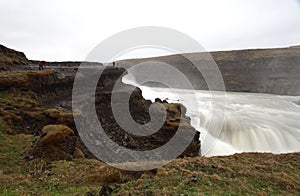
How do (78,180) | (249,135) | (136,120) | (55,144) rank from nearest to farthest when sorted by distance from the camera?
(78,180)
(55,144)
(136,120)
(249,135)

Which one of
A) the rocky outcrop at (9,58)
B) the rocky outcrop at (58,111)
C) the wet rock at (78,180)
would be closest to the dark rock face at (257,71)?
the rocky outcrop at (58,111)

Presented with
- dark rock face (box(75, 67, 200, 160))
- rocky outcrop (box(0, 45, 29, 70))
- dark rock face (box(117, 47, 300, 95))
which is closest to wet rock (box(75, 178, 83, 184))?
dark rock face (box(75, 67, 200, 160))

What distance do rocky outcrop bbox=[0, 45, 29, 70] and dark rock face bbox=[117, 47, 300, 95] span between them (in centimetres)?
5272

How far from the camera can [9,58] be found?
25.0m

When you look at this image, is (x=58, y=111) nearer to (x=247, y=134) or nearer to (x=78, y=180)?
(x=78, y=180)

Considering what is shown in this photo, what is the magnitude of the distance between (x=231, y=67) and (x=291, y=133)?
6603 centimetres

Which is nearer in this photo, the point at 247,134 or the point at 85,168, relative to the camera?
the point at 85,168

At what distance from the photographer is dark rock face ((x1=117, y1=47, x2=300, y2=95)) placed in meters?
65.9

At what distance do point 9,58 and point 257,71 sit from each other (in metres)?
73.9

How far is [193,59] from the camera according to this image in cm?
9031

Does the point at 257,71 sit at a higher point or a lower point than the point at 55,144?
higher

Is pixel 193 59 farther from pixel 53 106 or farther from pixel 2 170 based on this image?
pixel 2 170

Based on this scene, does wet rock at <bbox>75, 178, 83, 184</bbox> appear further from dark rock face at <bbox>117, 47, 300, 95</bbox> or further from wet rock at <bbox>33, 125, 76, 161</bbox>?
dark rock face at <bbox>117, 47, 300, 95</bbox>

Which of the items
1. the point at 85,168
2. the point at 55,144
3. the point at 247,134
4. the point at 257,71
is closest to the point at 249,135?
the point at 247,134
